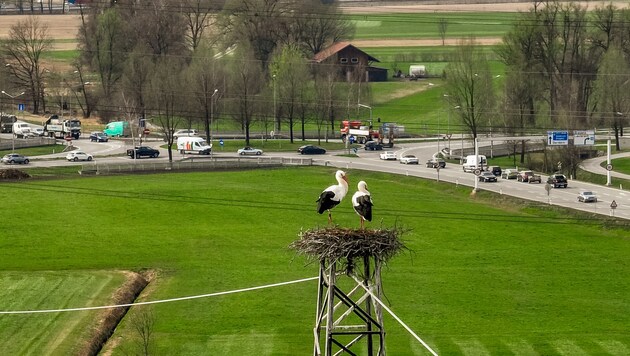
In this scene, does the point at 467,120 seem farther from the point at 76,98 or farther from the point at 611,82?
the point at 76,98

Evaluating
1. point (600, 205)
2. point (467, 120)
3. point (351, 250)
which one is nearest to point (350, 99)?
point (467, 120)

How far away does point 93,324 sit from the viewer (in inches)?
2557

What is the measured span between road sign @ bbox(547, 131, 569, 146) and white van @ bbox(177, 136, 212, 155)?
32.5 metres

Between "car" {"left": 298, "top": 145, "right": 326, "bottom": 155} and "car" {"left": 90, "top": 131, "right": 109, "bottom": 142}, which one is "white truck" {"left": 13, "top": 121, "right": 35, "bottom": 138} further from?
"car" {"left": 298, "top": 145, "right": 326, "bottom": 155}

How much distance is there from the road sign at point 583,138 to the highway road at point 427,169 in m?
4.00

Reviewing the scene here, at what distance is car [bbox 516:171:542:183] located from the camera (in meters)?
117

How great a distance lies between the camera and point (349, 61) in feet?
590

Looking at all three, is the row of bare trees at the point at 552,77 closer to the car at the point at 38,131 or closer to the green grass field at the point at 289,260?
the green grass field at the point at 289,260

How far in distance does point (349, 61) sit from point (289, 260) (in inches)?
3962

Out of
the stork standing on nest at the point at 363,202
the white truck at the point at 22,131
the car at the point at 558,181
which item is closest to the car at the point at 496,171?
the car at the point at 558,181

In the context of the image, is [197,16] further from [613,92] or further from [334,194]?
[334,194]

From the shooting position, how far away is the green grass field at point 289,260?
211 feet

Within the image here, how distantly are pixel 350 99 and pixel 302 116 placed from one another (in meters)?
12.2

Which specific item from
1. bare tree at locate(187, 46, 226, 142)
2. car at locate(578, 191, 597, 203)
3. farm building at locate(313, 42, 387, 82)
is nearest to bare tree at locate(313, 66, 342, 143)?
bare tree at locate(187, 46, 226, 142)
